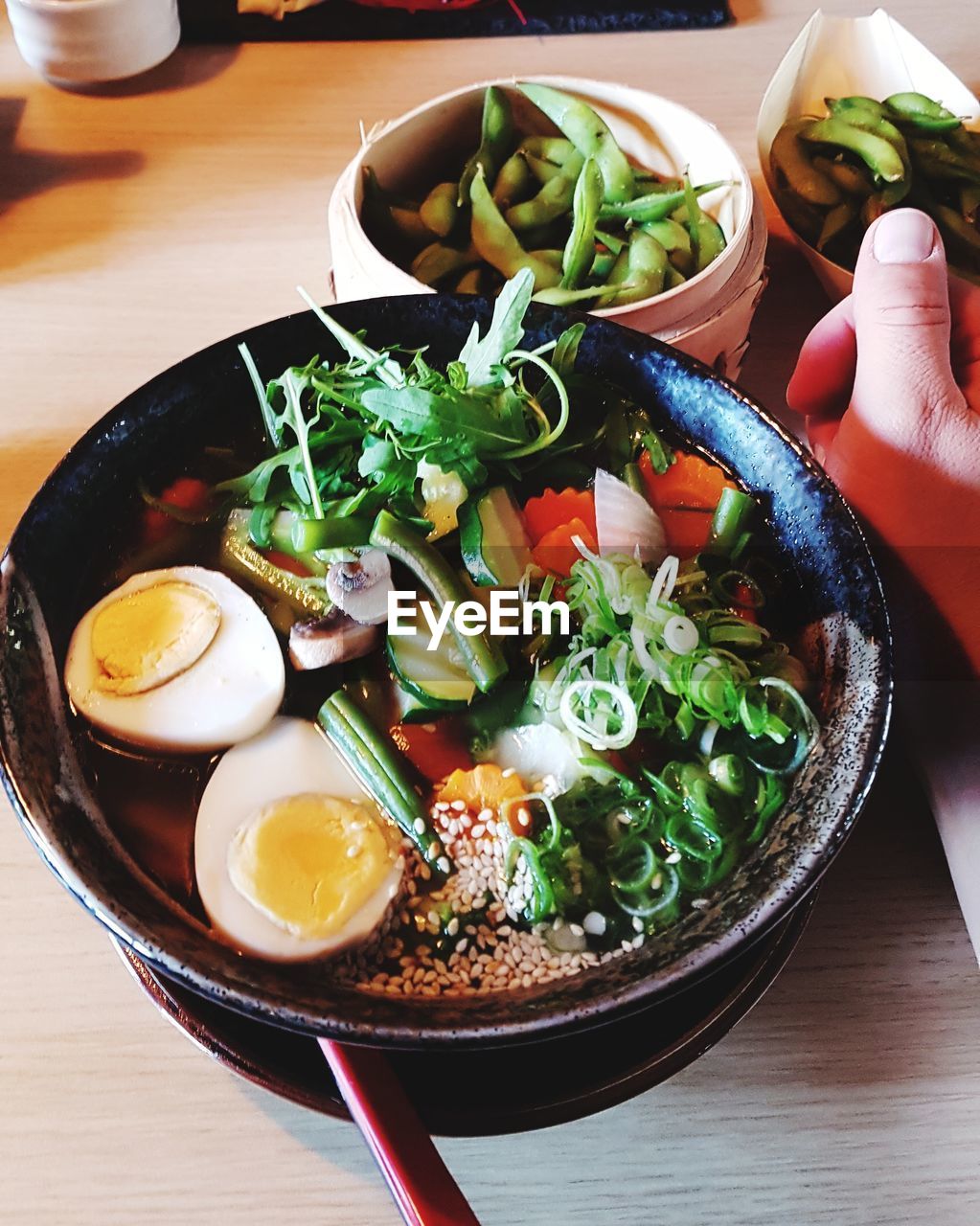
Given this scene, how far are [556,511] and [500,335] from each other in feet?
0.64

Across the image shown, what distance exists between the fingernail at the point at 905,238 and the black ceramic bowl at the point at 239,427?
28cm

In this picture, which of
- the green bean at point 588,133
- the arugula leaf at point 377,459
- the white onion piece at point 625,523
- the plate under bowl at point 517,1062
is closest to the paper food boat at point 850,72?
the green bean at point 588,133

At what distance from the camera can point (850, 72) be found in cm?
169

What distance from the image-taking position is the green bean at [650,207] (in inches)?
53.7

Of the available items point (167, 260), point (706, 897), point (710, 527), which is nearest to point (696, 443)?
point (710, 527)

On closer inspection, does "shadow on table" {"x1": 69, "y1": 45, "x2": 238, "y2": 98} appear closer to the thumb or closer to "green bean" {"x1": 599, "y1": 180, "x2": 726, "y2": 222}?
"green bean" {"x1": 599, "y1": 180, "x2": 726, "y2": 222}

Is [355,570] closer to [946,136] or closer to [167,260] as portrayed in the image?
[167,260]

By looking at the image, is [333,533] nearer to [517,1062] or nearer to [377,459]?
[377,459]

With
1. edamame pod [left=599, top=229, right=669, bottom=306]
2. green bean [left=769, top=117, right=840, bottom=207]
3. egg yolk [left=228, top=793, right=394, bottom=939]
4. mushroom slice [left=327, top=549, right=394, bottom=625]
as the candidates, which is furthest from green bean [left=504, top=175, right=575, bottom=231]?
egg yolk [left=228, top=793, right=394, bottom=939]

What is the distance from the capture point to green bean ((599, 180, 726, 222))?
1.36m

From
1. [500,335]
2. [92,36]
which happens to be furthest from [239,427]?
[92,36]

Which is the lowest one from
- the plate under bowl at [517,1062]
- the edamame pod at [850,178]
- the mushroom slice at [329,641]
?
the plate under bowl at [517,1062]

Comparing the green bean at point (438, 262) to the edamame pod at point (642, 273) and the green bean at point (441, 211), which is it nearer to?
the green bean at point (441, 211)

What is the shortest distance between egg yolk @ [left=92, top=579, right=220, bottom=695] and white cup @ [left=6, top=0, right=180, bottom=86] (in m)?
1.30
